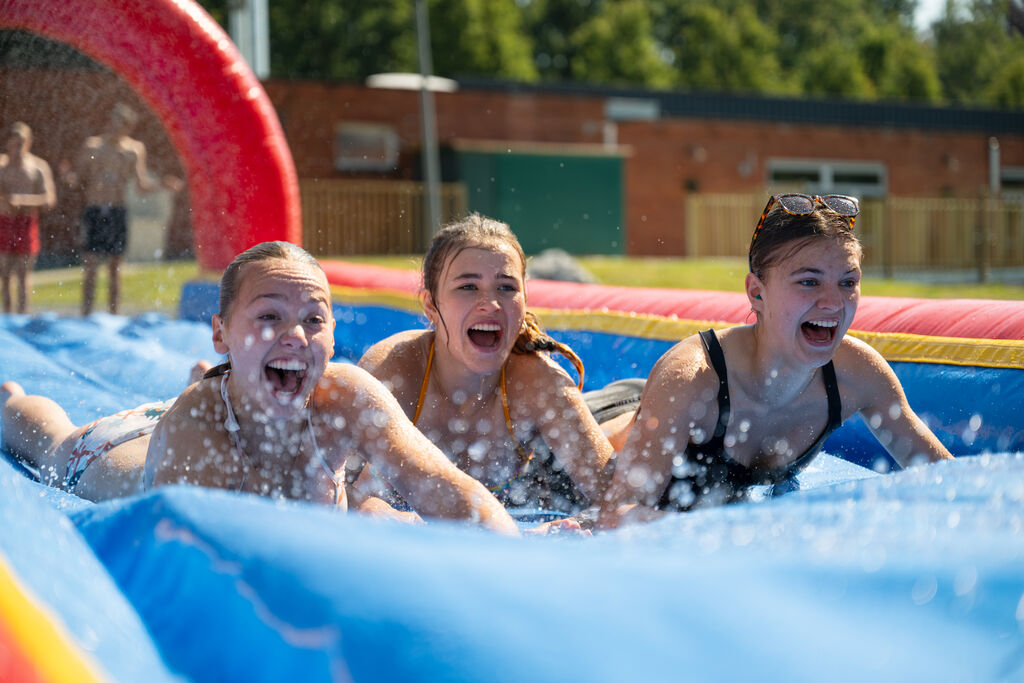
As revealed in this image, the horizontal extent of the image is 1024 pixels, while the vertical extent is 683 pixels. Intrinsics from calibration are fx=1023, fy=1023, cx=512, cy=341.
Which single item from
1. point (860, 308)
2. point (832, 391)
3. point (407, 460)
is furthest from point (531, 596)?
point (860, 308)

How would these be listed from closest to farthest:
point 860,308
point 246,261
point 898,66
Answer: point 246,261 → point 860,308 → point 898,66

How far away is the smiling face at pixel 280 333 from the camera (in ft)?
6.45

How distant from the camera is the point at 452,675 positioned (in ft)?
3.47

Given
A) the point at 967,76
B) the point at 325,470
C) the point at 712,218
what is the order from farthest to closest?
the point at 967,76, the point at 712,218, the point at 325,470

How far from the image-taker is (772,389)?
2.33 meters

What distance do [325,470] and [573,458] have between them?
2.21 feet

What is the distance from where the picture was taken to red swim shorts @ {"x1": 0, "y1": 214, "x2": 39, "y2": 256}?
20.9 feet

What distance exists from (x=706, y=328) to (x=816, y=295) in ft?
4.20

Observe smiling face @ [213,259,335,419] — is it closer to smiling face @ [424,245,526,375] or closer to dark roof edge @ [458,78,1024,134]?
smiling face @ [424,245,526,375]

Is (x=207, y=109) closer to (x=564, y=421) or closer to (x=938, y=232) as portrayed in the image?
(x=564, y=421)

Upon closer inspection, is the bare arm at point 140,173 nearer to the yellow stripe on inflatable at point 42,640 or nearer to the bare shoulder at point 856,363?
the bare shoulder at point 856,363

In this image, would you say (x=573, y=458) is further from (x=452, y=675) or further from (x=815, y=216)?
(x=452, y=675)

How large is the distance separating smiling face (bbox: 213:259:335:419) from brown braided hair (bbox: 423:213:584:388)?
0.56 metres

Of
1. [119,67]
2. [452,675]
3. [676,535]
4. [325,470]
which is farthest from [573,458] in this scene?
[119,67]
